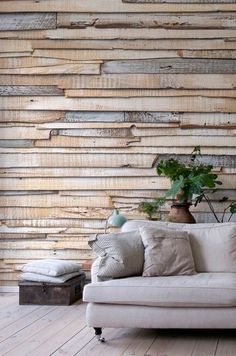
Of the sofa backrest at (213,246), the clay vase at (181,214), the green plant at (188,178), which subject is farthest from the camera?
the clay vase at (181,214)

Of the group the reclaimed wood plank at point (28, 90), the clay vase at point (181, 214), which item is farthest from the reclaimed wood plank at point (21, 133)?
the clay vase at point (181, 214)

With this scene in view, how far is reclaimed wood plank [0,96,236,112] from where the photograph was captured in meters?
6.40

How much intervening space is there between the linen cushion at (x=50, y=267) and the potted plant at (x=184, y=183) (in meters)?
1.08

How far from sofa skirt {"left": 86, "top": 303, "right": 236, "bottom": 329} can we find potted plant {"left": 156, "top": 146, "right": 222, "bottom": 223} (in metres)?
1.59

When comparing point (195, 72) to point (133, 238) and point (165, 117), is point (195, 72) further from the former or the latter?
point (133, 238)

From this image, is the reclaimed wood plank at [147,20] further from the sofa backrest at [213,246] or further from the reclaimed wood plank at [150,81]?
the sofa backrest at [213,246]

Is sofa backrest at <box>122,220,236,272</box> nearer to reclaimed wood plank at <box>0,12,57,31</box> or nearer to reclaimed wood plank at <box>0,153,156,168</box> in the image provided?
reclaimed wood plank at <box>0,153,156,168</box>

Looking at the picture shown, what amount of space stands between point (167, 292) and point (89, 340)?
0.66 meters

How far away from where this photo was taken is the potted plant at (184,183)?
588 centimetres

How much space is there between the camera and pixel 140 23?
6469 millimetres

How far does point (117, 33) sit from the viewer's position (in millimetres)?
6496

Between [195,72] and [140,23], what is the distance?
0.74m

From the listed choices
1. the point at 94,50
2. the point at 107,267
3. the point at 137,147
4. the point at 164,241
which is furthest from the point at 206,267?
the point at 94,50

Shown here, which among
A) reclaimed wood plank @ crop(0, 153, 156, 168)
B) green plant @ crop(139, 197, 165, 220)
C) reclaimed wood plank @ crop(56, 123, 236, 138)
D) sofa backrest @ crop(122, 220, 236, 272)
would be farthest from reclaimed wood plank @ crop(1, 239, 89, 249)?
sofa backrest @ crop(122, 220, 236, 272)
